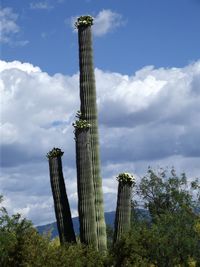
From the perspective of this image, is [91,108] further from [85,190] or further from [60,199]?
[60,199]

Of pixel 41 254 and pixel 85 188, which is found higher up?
pixel 85 188

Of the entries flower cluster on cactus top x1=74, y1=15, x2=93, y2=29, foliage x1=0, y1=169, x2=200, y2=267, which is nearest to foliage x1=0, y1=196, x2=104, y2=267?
foliage x1=0, y1=169, x2=200, y2=267

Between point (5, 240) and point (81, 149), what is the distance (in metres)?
5.91

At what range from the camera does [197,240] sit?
36.3 meters

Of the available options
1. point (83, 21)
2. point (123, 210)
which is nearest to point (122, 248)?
point (123, 210)

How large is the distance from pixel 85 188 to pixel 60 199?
6.38 feet

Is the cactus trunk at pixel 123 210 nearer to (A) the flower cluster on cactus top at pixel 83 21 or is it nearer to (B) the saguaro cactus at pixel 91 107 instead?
(B) the saguaro cactus at pixel 91 107

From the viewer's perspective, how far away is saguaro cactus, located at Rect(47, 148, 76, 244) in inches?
1131

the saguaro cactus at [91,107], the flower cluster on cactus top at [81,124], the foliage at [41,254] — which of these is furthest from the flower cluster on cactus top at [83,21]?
the foliage at [41,254]

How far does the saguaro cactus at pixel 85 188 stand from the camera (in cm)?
2727

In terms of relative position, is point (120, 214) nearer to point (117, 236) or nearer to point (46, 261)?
point (117, 236)

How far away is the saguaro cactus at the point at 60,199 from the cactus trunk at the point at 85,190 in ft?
3.82

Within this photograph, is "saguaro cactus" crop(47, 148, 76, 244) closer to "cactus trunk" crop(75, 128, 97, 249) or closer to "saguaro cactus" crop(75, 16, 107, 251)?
"cactus trunk" crop(75, 128, 97, 249)

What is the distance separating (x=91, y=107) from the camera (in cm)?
2875
